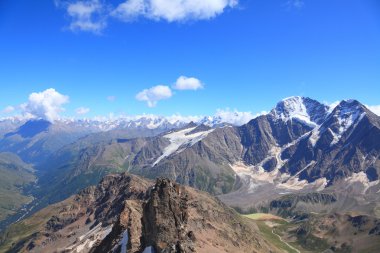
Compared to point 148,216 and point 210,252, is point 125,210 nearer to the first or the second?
point 148,216

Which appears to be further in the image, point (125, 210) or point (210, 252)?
point (210, 252)

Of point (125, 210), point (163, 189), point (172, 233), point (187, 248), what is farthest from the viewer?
point (125, 210)

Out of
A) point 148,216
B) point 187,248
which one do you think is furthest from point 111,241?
point 187,248

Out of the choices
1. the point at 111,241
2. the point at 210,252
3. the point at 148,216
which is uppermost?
the point at 148,216

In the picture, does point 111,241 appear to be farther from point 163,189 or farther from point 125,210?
point 163,189

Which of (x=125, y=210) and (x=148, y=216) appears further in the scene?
(x=125, y=210)

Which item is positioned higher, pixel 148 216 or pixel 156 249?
pixel 148 216

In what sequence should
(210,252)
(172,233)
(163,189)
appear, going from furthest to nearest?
(210,252), (163,189), (172,233)

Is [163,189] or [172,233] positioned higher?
[163,189]

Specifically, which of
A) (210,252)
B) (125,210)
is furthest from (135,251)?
(210,252)
